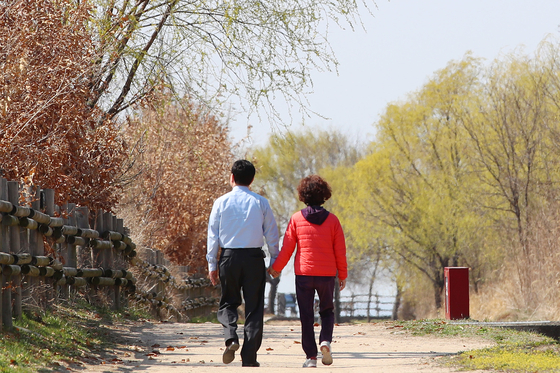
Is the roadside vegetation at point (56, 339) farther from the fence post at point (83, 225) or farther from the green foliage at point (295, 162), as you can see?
the green foliage at point (295, 162)

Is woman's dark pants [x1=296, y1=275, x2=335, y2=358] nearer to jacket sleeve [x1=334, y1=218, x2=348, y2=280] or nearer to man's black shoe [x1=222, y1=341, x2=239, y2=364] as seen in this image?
jacket sleeve [x1=334, y1=218, x2=348, y2=280]

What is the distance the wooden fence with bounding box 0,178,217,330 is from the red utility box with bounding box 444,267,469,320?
535 centimetres

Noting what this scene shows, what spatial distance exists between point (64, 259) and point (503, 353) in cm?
540

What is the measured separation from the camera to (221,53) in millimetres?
12758

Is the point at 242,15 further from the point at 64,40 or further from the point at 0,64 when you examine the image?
the point at 0,64

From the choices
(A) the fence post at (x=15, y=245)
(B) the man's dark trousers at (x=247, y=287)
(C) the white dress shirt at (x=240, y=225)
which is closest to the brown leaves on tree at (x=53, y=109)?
(A) the fence post at (x=15, y=245)

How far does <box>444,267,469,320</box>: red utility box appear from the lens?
45.8ft

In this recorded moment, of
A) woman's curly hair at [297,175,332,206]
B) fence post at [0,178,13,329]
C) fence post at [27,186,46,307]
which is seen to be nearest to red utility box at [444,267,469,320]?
woman's curly hair at [297,175,332,206]

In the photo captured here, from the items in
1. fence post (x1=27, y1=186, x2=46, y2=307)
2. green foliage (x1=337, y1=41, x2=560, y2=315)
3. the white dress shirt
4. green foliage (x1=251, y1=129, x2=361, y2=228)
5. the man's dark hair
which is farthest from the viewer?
green foliage (x1=251, y1=129, x2=361, y2=228)

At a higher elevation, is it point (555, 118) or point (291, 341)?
point (555, 118)

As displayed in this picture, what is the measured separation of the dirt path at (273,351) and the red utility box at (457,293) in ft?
8.11

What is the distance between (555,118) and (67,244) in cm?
1502

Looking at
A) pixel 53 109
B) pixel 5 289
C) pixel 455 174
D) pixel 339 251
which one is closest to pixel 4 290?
pixel 5 289

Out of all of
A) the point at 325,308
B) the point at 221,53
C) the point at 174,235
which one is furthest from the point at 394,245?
the point at 325,308
